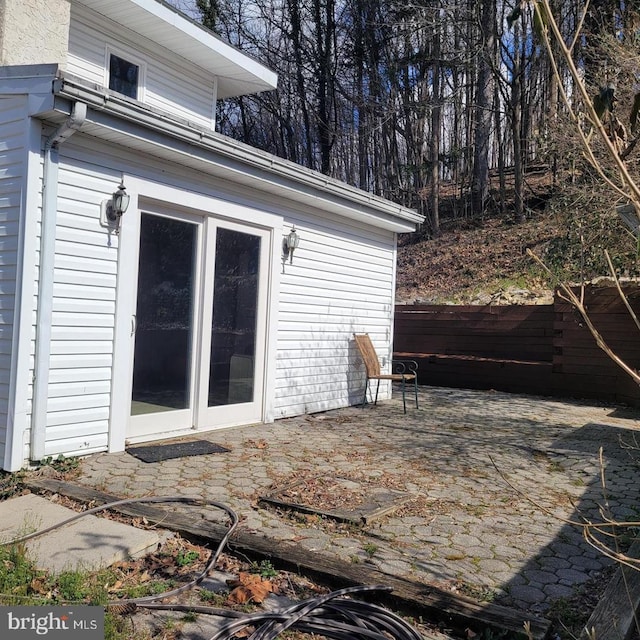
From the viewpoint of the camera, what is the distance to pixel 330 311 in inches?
305

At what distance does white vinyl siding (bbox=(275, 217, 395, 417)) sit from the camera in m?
7.09

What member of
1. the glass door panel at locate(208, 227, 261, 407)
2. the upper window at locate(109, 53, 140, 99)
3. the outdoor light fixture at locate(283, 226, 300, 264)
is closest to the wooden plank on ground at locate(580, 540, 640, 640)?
the glass door panel at locate(208, 227, 261, 407)

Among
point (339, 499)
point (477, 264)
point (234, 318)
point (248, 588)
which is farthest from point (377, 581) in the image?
point (477, 264)

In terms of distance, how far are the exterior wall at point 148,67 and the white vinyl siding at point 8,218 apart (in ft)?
9.05

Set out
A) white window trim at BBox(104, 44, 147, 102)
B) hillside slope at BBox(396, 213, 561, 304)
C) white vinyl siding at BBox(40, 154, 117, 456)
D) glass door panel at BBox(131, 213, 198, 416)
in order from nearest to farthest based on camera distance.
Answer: white vinyl siding at BBox(40, 154, 117, 456)
glass door panel at BBox(131, 213, 198, 416)
white window trim at BBox(104, 44, 147, 102)
hillside slope at BBox(396, 213, 561, 304)

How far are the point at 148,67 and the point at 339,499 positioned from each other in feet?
23.0

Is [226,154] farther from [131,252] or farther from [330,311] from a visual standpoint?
[330,311]

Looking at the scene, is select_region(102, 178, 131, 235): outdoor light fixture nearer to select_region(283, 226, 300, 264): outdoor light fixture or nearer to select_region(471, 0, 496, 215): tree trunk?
select_region(283, 226, 300, 264): outdoor light fixture

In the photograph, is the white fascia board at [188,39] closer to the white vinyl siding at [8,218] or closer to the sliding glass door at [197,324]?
the sliding glass door at [197,324]

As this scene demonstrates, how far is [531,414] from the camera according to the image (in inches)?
325

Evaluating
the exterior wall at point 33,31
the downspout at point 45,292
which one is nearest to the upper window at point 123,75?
the exterior wall at point 33,31

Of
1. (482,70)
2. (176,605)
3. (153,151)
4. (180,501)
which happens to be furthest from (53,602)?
(482,70)

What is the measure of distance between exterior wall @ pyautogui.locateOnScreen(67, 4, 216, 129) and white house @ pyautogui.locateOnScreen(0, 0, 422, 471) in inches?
1.0

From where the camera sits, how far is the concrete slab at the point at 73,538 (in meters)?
2.83
